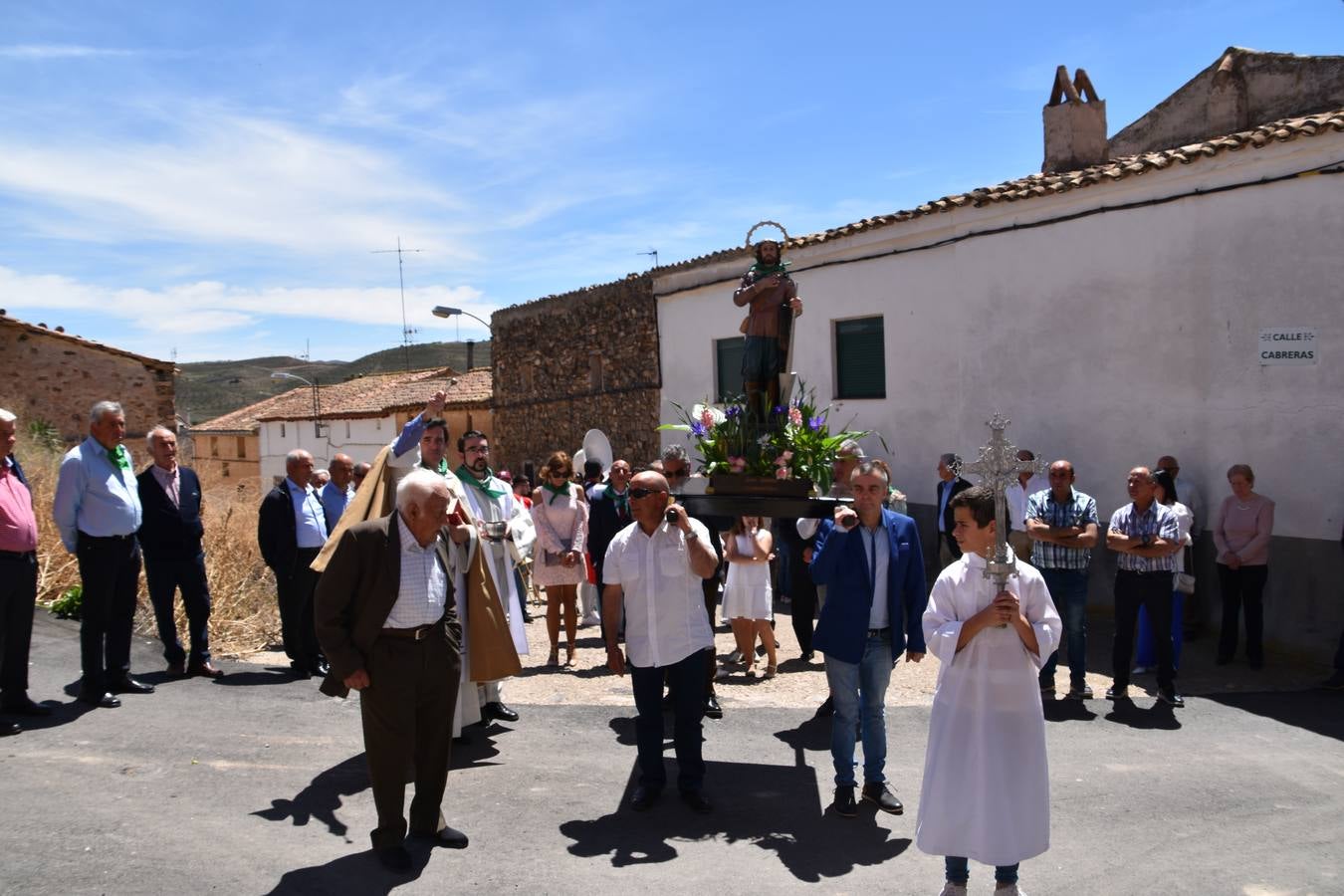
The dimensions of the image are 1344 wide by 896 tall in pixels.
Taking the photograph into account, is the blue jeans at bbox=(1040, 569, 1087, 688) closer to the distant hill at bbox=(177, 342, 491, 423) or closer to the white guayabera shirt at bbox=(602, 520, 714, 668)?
the white guayabera shirt at bbox=(602, 520, 714, 668)

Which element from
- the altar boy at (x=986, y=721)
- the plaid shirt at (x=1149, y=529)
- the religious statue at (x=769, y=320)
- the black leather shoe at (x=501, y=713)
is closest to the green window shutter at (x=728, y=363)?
the plaid shirt at (x=1149, y=529)

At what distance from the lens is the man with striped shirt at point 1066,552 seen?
7715 millimetres

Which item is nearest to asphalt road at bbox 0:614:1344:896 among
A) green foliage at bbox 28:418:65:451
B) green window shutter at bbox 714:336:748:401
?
green window shutter at bbox 714:336:748:401

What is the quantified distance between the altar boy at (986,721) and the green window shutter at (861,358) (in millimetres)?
10780

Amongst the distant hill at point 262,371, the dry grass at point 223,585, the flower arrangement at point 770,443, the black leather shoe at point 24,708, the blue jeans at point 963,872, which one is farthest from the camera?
the distant hill at point 262,371

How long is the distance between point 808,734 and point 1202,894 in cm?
277

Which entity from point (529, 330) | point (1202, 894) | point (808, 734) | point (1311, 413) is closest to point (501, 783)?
point (808, 734)

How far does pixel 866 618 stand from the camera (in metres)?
5.27

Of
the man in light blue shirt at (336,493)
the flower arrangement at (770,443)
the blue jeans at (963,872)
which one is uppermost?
the flower arrangement at (770,443)

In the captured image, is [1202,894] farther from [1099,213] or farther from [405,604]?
[1099,213]

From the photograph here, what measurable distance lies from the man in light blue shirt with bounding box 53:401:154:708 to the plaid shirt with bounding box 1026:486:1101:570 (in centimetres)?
643

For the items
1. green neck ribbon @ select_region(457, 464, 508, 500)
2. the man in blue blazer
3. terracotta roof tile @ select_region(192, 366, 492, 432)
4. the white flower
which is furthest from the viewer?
terracotta roof tile @ select_region(192, 366, 492, 432)

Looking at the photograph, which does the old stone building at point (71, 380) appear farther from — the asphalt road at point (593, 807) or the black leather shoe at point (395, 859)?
the black leather shoe at point (395, 859)

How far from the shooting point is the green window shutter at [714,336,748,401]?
57.4 feet
